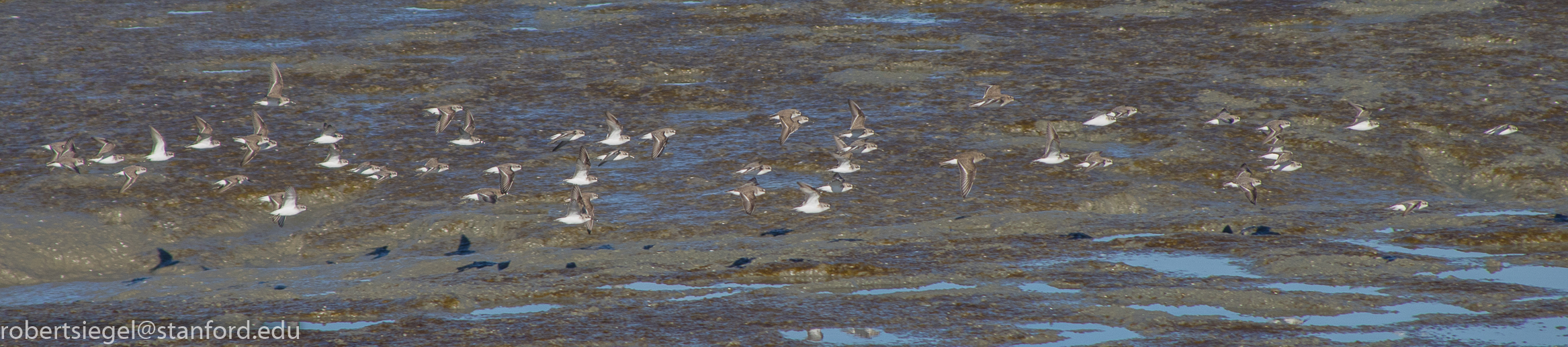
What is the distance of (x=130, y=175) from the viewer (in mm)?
Result: 16984

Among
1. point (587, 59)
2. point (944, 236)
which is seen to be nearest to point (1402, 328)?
point (944, 236)

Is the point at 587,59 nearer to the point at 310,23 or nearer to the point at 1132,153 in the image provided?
the point at 310,23

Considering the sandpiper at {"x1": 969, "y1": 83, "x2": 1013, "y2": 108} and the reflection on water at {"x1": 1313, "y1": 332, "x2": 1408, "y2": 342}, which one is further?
the sandpiper at {"x1": 969, "y1": 83, "x2": 1013, "y2": 108}

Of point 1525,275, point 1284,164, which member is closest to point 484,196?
point 1284,164

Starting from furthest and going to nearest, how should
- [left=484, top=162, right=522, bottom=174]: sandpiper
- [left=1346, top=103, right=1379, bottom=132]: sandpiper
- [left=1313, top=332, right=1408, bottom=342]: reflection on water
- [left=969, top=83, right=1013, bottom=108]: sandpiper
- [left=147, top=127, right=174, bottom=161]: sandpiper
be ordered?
[left=969, top=83, right=1013, bottom=108]: sandpiper
[left=1346, top=103, right=1379, bottom=132]: sandpiper
[left=147, top=127, right=174, bottom=161]: sandpiper
[left=484, top=162, right=522, bottom=174]: sandpiper
[left=1313, top=332, right=1408, bottom=342]: reflection on water

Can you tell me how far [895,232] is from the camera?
1550 centimetres

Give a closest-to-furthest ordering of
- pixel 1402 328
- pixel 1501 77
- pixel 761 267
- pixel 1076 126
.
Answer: pixel 1402 328, pixel 761 267, pixel 1076 126, pixel 1501 77

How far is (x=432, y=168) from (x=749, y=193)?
16.0ft

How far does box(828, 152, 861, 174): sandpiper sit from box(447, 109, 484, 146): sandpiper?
5614 millimetres

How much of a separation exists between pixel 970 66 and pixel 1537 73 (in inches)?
394

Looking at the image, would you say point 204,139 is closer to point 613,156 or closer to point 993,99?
point 613,156

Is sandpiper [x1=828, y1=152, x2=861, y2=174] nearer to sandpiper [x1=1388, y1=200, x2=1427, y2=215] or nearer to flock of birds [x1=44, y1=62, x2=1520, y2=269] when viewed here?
flock of birds [x1=44, y1=62, x2=1520, y2=269]

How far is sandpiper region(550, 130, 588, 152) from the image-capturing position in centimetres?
1873

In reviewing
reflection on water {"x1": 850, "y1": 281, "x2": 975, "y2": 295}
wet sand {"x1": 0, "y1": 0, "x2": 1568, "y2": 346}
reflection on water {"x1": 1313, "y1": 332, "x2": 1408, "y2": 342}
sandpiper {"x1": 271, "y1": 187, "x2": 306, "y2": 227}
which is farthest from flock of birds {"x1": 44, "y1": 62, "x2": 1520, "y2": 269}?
reflection on water {"x1": 1313, "y1": 332, "x2": 1408, "y2": 342}
